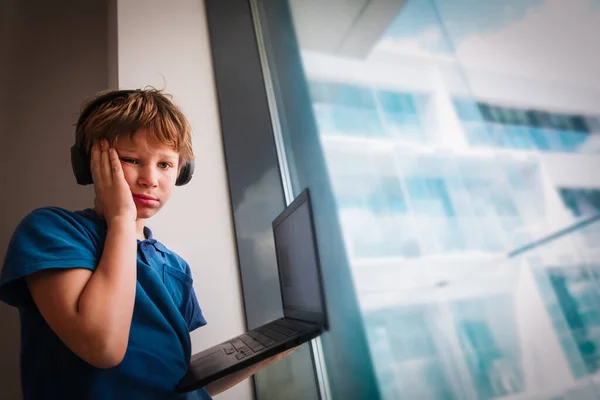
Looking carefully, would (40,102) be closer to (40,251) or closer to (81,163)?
(81,163)

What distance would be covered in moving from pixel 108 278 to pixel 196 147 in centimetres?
78

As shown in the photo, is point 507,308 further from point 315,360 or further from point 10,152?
point 10,152

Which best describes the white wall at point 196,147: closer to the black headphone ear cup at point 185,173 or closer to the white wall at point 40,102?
the black headphone ear cup at point 185,173

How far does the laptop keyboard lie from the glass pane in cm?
22

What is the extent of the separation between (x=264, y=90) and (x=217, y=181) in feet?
1.35

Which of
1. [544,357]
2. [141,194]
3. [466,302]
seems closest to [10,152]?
[141,194]

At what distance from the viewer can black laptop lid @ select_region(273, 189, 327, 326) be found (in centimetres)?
63

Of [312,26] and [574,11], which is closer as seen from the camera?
[574,11]

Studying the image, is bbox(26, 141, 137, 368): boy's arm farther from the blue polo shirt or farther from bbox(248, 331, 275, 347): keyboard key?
bbox(248, 331, 275, 347): keyboard key

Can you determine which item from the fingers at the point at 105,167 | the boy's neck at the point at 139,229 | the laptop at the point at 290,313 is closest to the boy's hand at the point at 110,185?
the fingers at the point at 105,167

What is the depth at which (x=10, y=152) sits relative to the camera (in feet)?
4.34

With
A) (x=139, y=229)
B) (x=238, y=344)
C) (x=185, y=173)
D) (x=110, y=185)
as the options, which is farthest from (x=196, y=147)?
(x=238, y=344)

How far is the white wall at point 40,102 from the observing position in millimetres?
1258

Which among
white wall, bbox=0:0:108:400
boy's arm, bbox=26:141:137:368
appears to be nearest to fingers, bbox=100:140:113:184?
boy's arm, bbox=26:141:137:368
